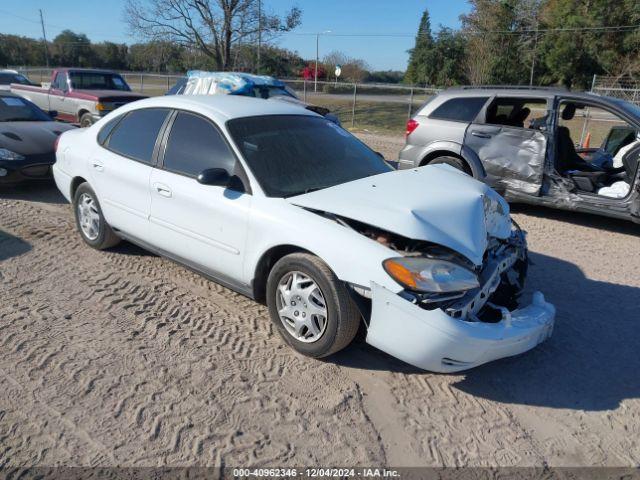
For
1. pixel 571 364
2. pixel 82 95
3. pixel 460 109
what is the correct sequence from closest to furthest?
pixel 571 364 → pixel 460 109 → pixel 82 95

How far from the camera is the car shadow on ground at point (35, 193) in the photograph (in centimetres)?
715

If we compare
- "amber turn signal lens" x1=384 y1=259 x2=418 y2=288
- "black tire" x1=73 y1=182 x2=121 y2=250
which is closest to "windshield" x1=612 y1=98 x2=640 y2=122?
"amber turn signal lens" x1=384 y1=259 x2=418 y2=288

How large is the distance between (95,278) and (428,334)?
125 inches

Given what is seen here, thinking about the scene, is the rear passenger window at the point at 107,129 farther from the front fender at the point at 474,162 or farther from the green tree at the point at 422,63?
the green tree at the point at 422,63

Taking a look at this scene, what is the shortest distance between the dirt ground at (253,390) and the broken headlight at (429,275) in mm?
743

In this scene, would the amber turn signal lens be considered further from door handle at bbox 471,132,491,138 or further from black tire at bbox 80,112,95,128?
black tire at bbox 80,112,95,128

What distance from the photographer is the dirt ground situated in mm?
2658

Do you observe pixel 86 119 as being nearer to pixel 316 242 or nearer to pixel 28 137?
pixel 28 137

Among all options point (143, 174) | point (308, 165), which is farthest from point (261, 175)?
point (143, 174)

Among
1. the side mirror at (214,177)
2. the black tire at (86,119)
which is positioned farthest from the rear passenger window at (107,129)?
the black tire at (86,119)

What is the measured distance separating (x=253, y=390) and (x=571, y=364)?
2.20 meters

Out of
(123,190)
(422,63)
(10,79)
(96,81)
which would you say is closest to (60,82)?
(96,81)

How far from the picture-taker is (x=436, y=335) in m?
2.80

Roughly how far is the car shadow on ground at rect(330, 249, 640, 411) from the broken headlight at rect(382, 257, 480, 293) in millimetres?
756
